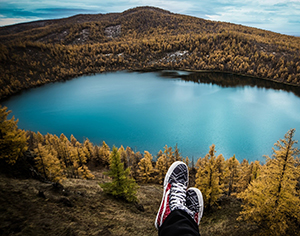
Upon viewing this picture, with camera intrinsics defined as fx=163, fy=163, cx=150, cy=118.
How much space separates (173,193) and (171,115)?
53.9 m

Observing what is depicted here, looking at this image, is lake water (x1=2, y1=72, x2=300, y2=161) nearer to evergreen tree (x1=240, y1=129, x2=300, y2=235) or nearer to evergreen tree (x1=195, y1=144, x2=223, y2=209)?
evergreen tree (x1=195, y1=144, x2=223, y2=209)

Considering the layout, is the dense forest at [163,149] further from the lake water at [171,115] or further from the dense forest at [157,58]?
the lake water at [171,115]

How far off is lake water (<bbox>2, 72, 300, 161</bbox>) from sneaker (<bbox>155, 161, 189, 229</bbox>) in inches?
1340

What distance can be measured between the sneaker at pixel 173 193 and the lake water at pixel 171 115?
112 feet

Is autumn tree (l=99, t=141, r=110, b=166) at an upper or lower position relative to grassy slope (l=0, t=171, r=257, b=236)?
lower

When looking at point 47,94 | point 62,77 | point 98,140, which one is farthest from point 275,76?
point 62,77

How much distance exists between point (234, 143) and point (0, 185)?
4662cm

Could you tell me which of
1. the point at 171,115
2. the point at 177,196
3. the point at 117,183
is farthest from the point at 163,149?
the point at 177,196

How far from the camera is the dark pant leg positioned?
4.08 metres

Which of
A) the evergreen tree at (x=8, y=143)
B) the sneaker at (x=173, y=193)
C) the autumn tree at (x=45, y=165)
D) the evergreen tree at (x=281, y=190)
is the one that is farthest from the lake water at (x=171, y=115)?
the sneaker at (x=173, y=193)

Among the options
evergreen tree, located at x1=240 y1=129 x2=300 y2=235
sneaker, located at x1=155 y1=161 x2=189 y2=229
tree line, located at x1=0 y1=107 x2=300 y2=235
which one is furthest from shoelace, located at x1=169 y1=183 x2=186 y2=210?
tree line, located at x1=0 y1=107 x2=300 y2=235

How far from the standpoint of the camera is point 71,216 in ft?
25.4

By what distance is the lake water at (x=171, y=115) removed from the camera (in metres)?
45.2

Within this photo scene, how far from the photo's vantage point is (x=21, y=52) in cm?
13888
